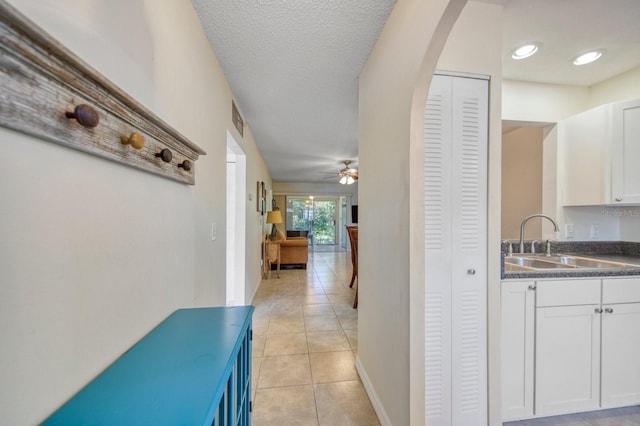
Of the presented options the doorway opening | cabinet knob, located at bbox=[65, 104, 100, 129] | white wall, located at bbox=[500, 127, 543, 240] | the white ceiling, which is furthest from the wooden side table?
cabinet knob, located at bbox=[65, 104, 100, 129]

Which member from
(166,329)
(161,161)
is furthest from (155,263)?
(161,161)

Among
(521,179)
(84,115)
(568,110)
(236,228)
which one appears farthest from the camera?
(236,228)

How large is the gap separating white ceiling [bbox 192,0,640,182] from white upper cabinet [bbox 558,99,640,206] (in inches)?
16.2

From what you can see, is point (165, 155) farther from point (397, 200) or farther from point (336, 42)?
point (336, 42)

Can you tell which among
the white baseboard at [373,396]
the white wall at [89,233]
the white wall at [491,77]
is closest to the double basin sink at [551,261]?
the white wall at [491,77]

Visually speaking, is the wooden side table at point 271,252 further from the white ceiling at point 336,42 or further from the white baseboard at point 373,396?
the white baseboard at point 373,396

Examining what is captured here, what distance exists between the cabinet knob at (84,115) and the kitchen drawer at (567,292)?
2181mm

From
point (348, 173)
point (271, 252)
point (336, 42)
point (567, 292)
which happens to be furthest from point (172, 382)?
point (348, 173)

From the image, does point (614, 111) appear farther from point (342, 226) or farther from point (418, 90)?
point (342, 226)

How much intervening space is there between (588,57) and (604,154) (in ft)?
2.46

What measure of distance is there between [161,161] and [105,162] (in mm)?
284

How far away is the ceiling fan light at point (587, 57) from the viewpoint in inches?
72.2

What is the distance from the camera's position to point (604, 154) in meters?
1.98

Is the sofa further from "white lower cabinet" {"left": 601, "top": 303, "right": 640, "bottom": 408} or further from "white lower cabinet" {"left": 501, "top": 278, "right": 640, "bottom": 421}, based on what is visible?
"white lower cabinet" {"left": 601, "top": 303, "right": 640, "bottom": 408}
